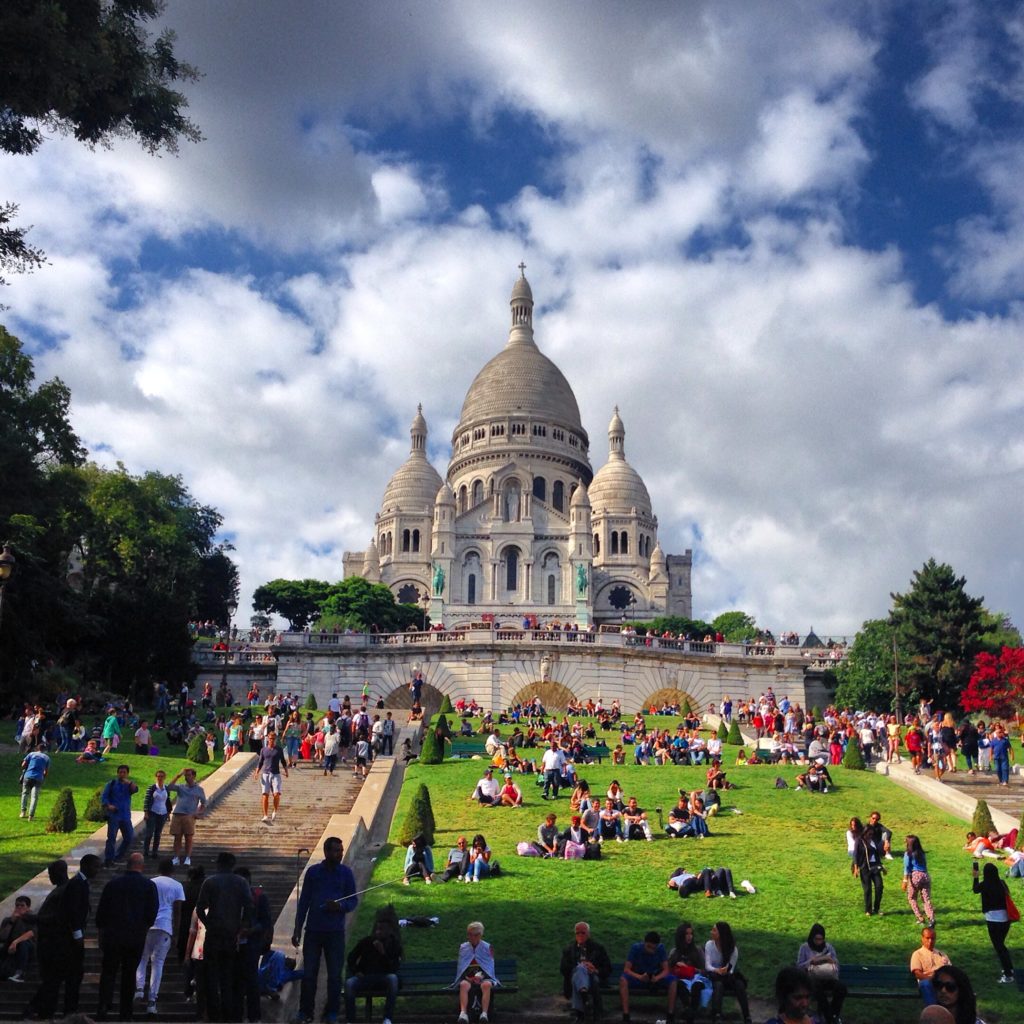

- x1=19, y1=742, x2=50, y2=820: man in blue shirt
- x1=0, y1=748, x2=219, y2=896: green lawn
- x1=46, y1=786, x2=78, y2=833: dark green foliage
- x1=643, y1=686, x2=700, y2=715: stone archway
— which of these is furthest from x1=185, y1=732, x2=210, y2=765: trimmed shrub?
x1=643, y1=686, x2=700, y2=715: stone archway

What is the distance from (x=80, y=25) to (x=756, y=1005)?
12194 mm

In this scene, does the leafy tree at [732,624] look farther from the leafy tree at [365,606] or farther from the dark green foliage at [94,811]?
the dark green foliage at [94,811]

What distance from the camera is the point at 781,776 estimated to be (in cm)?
2502

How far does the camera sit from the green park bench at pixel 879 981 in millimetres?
11062

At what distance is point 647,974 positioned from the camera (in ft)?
36.2

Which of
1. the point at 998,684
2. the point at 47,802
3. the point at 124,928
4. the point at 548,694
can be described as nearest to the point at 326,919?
the point at 124,928

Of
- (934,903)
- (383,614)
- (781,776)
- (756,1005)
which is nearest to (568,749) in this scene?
(781,776)

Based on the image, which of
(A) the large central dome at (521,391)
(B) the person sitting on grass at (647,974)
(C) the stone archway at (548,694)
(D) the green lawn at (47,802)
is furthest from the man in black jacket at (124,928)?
(A) the large central dome at (521,391)

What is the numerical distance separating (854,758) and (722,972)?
54.6 feet

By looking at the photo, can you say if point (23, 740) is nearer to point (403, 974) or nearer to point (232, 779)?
point (232, 779)

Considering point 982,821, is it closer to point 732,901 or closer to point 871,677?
point 732,901

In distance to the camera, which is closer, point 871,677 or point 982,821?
point 982,821

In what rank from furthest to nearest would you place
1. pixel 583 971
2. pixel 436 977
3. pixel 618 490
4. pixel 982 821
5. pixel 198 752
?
pixel 618 490, pixel 198 752, pixel 982 821, pixel 436 977, pixel 583 971

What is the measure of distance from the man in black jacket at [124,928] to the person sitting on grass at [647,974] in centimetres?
414
